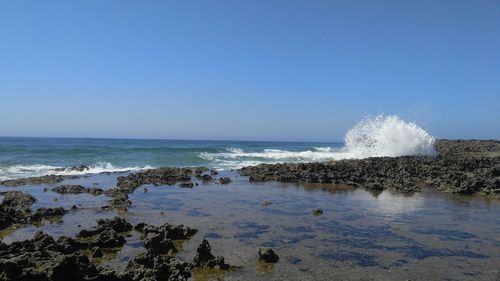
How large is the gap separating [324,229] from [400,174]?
1380cm

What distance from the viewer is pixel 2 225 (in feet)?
39.5

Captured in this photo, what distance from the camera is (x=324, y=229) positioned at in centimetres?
1214

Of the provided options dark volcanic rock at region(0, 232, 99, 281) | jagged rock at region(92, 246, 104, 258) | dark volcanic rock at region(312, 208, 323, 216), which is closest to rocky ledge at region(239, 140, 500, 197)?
Answer: dark volcanic rock at region(312, 208, 323, 216)

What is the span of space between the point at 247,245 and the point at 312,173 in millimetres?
14884

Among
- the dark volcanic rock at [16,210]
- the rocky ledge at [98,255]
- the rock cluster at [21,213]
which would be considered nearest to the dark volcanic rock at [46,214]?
the rock cluster at [21,213]

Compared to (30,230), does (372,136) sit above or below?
above

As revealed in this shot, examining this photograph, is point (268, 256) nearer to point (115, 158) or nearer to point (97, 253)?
point (97, 253)

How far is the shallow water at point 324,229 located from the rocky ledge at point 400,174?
187cm

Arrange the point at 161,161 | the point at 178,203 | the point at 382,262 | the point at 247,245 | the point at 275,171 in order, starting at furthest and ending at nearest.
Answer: the point at 161,161 → the point at 275,171 → the point at 178,203 → the point at 247,245 → the point at 382,262

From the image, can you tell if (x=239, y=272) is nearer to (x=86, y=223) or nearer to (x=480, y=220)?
(x=86, y=223)

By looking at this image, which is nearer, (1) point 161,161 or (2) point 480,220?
(2) point 480,220

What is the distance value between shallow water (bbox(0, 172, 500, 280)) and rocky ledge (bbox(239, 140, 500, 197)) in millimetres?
1871

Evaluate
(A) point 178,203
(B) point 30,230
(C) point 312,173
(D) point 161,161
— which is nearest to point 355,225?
(A) point 178,203

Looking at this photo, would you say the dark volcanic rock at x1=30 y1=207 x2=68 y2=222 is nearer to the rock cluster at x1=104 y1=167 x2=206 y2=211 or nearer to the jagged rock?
the rock cluster at x1=104 y1=167 x2=206 y2=211
